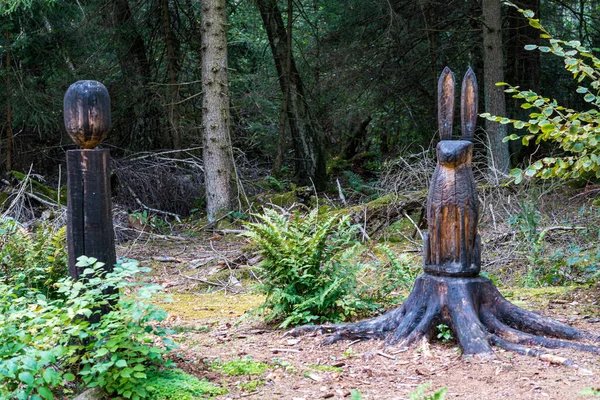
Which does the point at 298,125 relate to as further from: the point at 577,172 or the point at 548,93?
the point at 577,172

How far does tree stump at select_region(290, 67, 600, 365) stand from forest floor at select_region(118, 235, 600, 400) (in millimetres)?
224

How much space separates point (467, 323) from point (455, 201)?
0.92m

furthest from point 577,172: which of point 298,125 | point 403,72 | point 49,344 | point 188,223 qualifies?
point 298,125

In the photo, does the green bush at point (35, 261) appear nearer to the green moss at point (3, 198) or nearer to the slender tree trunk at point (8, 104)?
the green moss at point (3, 198)

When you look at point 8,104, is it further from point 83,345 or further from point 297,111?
point 83,345

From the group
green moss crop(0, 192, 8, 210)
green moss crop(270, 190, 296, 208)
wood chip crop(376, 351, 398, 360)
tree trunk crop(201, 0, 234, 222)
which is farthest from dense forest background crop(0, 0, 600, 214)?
wood chip crop(376, 351, 398, 360)

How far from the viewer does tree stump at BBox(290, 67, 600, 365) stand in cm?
476

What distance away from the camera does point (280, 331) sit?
5.46 metres

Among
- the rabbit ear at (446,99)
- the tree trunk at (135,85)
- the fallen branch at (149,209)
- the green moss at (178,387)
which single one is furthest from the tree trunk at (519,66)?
the green moss at (178,387)

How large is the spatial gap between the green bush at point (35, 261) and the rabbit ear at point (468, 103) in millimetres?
3563

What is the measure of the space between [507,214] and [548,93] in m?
7.67

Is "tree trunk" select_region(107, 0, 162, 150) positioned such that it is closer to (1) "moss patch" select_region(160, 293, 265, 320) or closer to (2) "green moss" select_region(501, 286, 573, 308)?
(1) "moss patch" select_region(160, 293, 265, 320)

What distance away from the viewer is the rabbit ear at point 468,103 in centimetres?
480

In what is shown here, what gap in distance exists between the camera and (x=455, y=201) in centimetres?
482
